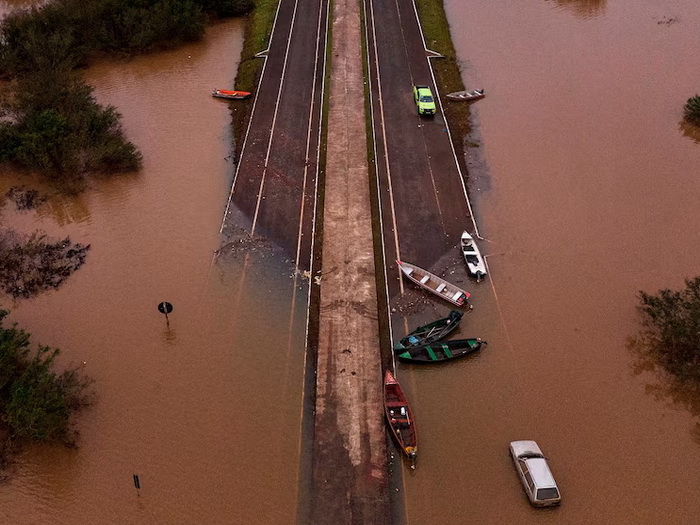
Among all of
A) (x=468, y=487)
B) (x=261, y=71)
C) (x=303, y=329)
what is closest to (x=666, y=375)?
(x=468, y=487)

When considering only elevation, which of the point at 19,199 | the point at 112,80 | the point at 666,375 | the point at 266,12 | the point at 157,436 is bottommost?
the point at 157,436

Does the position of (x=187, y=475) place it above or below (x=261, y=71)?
below

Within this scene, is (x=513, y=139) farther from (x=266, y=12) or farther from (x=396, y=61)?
(x=266, y=12)

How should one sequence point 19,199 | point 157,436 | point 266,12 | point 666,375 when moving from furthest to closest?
point 266,12, point 19,199, point 666,375, point 157,436

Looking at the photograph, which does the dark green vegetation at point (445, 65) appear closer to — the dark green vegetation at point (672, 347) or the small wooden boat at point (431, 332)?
the small wooden boat at point (431, 332)

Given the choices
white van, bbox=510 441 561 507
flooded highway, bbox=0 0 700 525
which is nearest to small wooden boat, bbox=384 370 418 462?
flooded highway, bbox=0 0 700 525

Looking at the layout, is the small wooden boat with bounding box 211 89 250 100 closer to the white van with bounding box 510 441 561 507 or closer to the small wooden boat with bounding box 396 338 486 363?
the small wooden boat with bounding box 396 338 486 363

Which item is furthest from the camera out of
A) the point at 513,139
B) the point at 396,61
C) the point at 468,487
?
the point at 396,61
